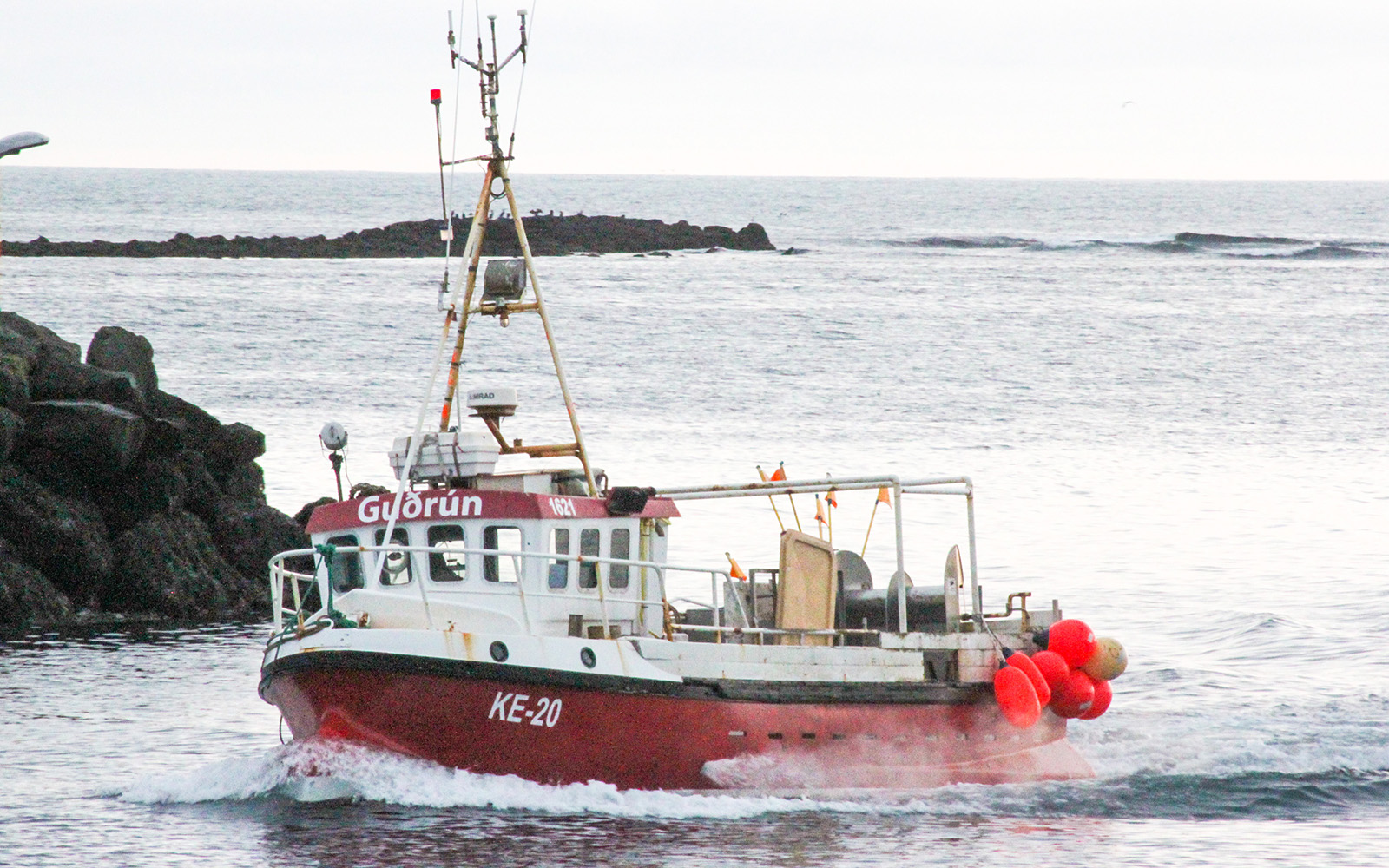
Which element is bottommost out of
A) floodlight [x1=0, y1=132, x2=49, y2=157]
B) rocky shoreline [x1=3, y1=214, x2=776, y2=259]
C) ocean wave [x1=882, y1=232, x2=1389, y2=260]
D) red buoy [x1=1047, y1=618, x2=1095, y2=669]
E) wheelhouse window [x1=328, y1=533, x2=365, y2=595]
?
red buoy [x1=1047, y1=618, x2=1095, y2=669]

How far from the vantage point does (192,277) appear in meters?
93.1

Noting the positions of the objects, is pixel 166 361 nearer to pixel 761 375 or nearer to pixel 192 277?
pixel 761 375

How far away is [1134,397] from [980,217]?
138589 mm

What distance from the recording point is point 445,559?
58.2ft

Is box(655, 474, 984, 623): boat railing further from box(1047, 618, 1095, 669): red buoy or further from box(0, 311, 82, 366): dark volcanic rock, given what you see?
box(0, 311, 82, 366): dark volcanic rock

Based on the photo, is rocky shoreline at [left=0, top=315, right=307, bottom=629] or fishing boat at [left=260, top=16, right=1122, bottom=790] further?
rocky shoreline at [left=0, top=315, right=307, bottom=629]

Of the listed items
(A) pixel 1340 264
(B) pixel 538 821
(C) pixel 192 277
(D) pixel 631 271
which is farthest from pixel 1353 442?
(A) pixel 1340 264

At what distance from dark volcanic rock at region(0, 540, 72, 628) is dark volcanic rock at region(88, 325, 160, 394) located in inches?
193

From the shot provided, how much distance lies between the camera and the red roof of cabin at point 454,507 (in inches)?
687

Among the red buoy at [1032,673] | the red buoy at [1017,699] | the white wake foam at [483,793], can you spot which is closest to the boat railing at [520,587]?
the white wake foam at [483,793]

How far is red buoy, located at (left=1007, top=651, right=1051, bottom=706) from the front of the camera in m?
19.2

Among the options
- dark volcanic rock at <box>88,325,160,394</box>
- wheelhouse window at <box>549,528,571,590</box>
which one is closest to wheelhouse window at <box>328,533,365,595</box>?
wheelhouse window at <box>549,528,571,590</box>

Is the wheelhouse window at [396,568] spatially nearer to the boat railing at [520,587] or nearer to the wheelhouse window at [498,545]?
the boat railing at [520,587]

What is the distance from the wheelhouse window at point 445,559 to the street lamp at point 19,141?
652 centimetres
